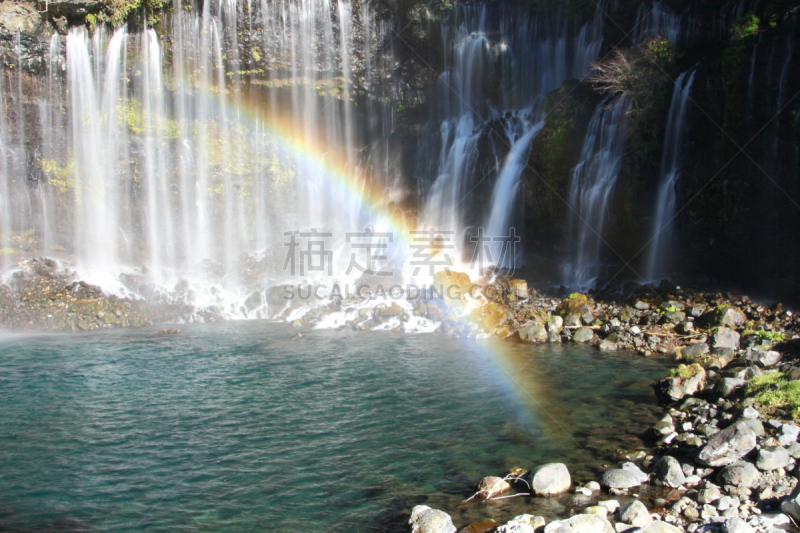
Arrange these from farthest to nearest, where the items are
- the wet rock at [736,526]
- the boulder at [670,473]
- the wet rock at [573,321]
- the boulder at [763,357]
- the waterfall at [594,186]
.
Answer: the waterfall at [594,186]
the wet rock at [573,321]
the boulder at [763,357]
the boulder at [670,473]
the wet rock at [736,526]

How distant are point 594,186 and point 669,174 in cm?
279

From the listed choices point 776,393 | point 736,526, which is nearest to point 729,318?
point 776,393

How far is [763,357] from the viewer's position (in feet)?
37.1

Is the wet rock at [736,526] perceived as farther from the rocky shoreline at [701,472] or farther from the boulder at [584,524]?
the boulder at [584,524]

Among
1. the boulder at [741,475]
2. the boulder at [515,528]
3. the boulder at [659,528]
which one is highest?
the boulder at [741,475]

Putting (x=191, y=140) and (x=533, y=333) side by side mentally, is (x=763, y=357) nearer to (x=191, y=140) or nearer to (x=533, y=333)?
(x=533, y=333)

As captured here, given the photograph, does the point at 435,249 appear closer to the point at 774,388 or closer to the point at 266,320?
the point at 266,320

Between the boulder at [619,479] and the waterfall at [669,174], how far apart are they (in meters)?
13.5

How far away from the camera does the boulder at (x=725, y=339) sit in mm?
12750

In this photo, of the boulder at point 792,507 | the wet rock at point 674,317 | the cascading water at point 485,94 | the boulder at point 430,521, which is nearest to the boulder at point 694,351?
the wet rock at point 674,317

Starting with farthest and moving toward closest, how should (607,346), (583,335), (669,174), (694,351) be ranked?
(669,174), (583,335), (607,346), (694,351)

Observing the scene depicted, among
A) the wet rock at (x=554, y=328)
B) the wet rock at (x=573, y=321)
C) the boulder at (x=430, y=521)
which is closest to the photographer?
the boulder at (x=430, y=521)

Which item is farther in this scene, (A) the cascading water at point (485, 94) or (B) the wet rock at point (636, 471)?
(A) the cascading water at point (485, 94)

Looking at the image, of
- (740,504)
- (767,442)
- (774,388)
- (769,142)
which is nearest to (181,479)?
(740,504)
